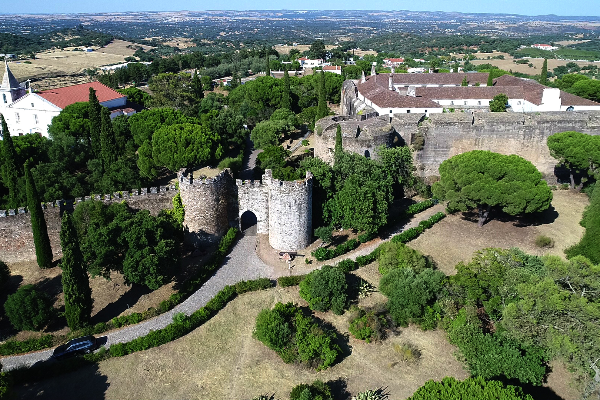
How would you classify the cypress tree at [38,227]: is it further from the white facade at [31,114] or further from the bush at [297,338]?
the white facade at [31,114]

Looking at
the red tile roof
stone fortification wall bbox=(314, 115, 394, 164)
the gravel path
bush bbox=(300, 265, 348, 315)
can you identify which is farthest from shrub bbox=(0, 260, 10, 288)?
the red tile roof

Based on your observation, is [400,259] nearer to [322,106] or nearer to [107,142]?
[107,142]

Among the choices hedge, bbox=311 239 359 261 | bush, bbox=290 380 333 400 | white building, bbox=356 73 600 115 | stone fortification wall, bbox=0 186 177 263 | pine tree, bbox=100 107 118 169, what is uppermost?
white building, bbox=356 73 600 115

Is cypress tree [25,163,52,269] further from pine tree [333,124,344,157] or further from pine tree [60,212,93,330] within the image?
pine tree [333,124,344,157]

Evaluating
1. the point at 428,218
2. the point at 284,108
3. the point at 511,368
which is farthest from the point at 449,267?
the point at 284,108

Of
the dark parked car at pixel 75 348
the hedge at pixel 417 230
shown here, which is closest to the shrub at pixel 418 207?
the hedge at pixel 417 230

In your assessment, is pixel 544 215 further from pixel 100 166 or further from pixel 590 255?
pixel 100 166
